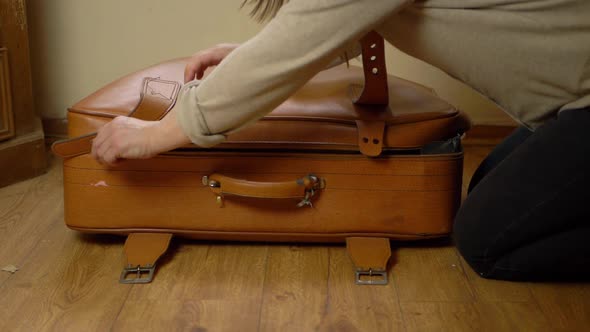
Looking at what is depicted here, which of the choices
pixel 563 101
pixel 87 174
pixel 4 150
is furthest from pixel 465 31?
pixel 4 150

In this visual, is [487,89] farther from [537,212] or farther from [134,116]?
[134,116]

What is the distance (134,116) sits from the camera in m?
1.37

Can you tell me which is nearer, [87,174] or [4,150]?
[87,174]

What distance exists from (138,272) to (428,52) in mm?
655

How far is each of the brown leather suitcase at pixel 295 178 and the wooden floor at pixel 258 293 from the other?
45 mm

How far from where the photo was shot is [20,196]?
1.73 m

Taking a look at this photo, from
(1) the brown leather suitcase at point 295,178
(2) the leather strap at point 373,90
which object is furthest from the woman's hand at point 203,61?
(2) the leather strap at point 373,90

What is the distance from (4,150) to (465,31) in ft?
3.86

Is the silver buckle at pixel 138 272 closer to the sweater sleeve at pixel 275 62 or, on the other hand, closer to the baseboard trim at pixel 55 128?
the sweater sleeve at pixel 275 62

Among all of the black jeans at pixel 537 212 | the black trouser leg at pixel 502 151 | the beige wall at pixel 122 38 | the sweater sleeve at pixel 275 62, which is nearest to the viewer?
the sweater sleeve at pixel 275 62

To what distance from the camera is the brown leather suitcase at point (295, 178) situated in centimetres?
136

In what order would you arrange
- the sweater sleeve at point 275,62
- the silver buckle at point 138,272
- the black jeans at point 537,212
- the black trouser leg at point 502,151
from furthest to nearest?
the black trouser leg at point 502,151, the silver buckle at point 138,272, the black jeans at point 537,212, the sweater sleeve at point 275,62

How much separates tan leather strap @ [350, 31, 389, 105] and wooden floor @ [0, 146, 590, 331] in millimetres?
309

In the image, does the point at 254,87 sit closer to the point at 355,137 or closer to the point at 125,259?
the point at 355,137
